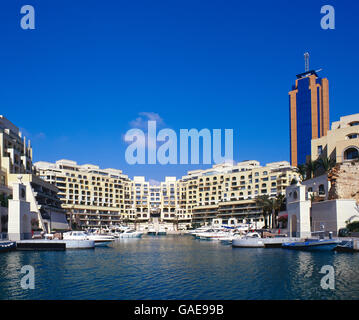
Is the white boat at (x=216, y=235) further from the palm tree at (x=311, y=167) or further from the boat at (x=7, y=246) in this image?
the boat at (x=7, y=246)

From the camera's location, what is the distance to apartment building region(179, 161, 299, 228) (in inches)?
5635

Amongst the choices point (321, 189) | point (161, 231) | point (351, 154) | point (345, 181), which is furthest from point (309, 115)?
point (345, 181)

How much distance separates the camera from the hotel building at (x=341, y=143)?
6725 centimetres

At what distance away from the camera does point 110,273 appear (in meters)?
30.5

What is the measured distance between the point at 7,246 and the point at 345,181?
4835 centimetres

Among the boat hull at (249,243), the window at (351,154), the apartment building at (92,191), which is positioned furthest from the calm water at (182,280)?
the apartment building at (92,191)

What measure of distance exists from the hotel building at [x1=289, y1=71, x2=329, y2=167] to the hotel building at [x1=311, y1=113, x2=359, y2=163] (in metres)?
115

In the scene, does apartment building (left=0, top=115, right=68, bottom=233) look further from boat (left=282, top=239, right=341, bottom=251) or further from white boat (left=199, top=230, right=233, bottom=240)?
boat (left=282, top=239, right=341, bottom=251)

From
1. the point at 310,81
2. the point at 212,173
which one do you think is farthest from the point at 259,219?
the point at 310,81

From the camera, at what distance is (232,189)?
161 meters

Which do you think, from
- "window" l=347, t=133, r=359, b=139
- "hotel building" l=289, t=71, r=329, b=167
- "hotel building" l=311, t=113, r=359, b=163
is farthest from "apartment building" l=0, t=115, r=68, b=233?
"hotel building" l=289, t=71, r=329, b=167

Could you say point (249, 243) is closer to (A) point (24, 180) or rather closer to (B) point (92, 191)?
(A) point (24, 180)
